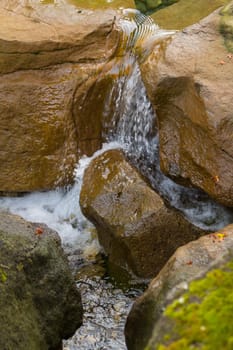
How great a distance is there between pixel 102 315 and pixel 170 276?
1.79 metres

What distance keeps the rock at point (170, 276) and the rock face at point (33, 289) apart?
0.55m

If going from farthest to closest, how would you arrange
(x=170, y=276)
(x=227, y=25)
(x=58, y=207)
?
(x=58, y=207), (x=227, y=25), (x=170, y=276)

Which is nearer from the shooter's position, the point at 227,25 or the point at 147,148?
the point at 227,25

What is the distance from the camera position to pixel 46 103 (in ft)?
20.9

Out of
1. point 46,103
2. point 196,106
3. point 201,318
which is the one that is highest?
point 196,106

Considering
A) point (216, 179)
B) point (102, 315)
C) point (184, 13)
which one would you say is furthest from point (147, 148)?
point (184, 13)

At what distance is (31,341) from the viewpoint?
3.62m

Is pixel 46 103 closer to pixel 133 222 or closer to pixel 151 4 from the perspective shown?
pixel 133 222

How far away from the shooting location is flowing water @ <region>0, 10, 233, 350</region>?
5406 mm

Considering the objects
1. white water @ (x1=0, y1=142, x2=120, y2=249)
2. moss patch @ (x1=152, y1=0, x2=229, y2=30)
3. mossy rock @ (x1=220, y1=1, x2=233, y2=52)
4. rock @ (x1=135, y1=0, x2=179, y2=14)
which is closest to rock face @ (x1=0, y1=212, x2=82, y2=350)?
white water @ (x1=0, y1=142, x2=120, y2=249)

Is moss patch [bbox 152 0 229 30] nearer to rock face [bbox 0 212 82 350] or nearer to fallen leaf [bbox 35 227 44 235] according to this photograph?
fallen leaf [bbox 35 227 44 235]

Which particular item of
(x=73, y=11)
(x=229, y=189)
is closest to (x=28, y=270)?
(x=229, y=189)

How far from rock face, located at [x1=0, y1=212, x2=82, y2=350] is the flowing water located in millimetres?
1021

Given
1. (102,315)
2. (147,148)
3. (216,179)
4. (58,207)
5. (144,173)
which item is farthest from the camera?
(58,207)
